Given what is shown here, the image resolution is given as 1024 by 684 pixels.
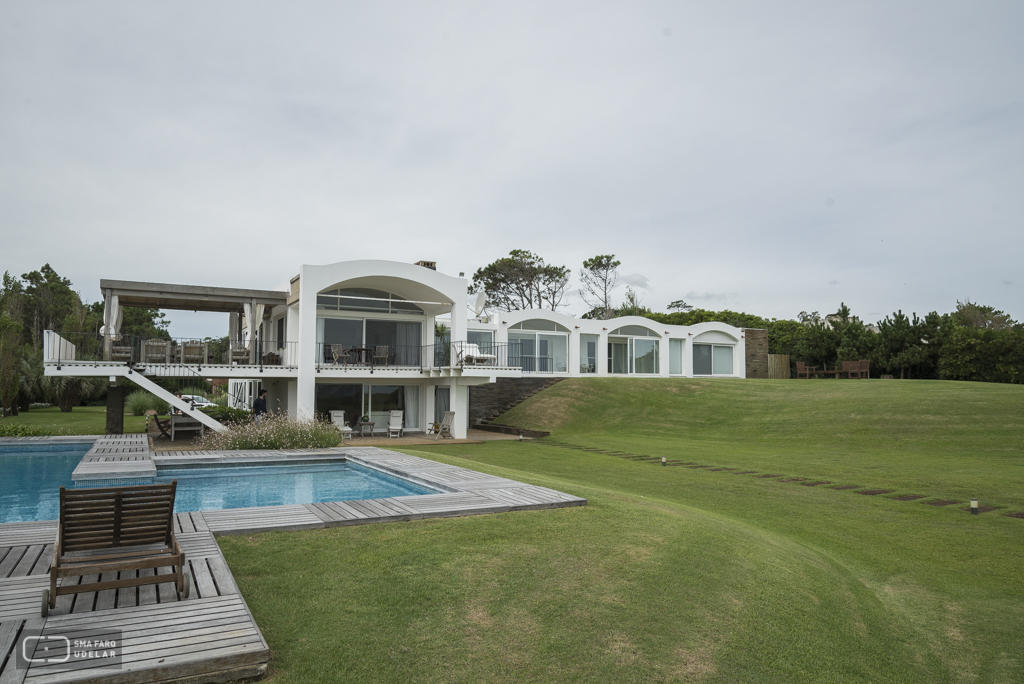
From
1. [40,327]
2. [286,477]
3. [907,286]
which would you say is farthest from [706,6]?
[40,327]

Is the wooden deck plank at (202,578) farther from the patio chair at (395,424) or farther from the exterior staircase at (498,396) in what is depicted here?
the exterior staircase at (498,396)

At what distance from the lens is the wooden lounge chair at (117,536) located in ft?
14.0

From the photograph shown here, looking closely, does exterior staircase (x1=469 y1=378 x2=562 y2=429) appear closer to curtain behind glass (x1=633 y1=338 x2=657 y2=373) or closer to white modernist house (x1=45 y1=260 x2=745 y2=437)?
white modernist house (x1=45 y1=260 x2=745 y2=437)

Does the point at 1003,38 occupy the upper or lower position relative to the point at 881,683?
upper

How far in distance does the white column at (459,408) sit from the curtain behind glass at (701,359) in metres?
19.2

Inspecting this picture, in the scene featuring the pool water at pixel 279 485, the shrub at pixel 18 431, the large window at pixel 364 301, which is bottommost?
the pool water at pixel 279 485

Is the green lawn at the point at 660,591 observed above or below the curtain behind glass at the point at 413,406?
below

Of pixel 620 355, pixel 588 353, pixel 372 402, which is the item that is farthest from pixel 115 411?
pixel 620 355

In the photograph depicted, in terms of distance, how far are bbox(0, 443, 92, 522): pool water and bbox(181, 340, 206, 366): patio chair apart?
11.5 feet

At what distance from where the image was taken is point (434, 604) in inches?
184

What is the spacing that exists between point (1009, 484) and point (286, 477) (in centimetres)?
1373

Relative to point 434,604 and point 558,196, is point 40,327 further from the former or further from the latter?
point 434,604
